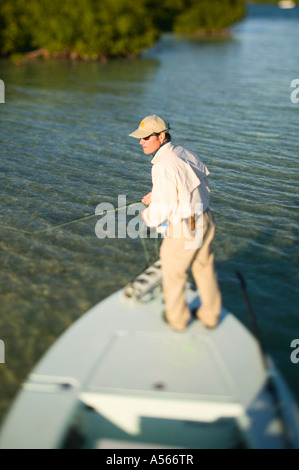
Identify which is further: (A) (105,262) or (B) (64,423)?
(A) (105,262)

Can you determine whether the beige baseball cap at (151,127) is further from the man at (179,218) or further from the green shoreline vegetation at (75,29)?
the green shoreline vegetation at (75,29)

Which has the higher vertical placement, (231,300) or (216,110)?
(231,300)

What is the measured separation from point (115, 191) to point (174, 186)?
19.9ft

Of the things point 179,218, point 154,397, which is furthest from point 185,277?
point 154,397

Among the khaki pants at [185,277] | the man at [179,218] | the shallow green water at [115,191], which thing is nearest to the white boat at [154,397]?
the khaki pants at [185,277]

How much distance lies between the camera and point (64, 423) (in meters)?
3.88

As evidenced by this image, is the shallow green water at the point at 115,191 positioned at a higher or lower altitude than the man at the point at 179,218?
lower

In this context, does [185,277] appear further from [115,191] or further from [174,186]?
[115,191]

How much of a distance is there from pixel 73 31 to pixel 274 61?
529 inches

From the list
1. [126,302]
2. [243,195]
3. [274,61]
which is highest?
[126,302]

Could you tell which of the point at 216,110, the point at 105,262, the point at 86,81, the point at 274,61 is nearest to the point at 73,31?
the point at 86,81

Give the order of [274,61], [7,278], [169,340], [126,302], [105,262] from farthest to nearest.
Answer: [274,61] < [105,262] < [7,278] < [126,302] < [169,340]

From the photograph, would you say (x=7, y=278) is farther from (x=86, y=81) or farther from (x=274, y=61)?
(x=274, y=61)

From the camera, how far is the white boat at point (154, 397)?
12.6ft
